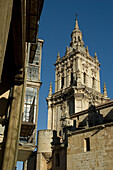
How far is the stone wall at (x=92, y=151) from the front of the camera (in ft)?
52.3

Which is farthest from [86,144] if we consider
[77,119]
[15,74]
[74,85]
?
[74,85]

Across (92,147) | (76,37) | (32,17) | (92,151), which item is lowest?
(92,151)

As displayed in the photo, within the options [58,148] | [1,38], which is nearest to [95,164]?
[58,148]

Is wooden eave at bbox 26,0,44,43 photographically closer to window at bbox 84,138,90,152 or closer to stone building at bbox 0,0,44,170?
stone building at bbox 0,0,44,170

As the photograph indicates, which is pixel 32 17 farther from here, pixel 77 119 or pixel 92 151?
pixel 77 119

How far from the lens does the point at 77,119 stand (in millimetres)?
26469

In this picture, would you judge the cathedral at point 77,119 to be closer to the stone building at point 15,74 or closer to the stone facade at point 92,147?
the stone facade at point 92,147

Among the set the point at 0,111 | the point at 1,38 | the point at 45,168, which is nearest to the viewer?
the point at 1,38

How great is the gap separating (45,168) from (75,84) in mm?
16943

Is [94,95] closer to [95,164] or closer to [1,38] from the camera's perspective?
[95,164]

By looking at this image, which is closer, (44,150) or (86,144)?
(86,144)

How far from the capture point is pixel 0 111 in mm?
7512

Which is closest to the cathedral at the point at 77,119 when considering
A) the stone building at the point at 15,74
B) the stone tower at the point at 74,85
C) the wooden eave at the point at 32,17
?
the stone tower at the point at 74,85

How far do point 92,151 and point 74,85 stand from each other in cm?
2235
